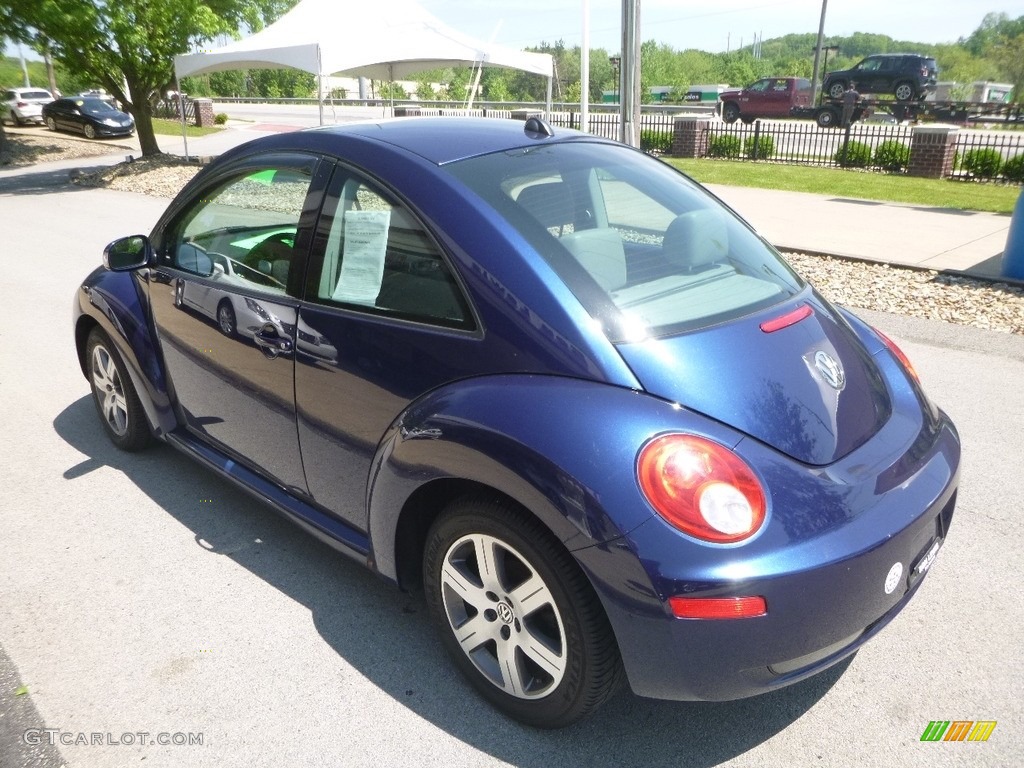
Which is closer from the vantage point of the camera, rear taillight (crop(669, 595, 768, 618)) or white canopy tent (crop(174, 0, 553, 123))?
rear taillight (crop(669, 595, 768, 618))

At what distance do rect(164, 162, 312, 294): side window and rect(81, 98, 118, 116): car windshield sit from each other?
98.3 feet

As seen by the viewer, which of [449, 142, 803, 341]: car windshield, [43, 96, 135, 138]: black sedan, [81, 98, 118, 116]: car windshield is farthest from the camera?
[81, 98, 118, 116]: car windshield

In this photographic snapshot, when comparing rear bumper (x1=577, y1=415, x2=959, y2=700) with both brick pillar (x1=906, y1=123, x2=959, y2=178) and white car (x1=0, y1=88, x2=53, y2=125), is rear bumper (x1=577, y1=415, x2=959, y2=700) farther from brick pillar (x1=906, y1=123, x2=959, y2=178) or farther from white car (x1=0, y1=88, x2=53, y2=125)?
white car (x1=0, y1=88, x2=53, y2=125)

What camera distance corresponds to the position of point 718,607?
1929 mm

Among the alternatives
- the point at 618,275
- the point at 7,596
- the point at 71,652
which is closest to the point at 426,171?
the point at 618,275

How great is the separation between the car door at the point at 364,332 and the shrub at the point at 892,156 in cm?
1735

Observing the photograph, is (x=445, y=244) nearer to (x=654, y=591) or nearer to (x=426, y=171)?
(x=426, y=171)

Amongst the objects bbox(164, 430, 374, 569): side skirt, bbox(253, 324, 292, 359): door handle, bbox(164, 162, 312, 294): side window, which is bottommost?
bbox(164, 430, 374, 569): side skirt

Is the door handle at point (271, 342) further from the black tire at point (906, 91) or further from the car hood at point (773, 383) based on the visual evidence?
the black tire at point (906, 91)

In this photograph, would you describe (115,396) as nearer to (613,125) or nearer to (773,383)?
(773,383)

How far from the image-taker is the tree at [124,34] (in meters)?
16.9

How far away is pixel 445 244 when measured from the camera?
2.46 meters

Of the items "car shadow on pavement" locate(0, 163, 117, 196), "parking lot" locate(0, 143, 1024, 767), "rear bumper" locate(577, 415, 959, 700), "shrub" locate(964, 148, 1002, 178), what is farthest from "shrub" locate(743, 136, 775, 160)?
"rear bumper" locate(577, 415, 959, 700)

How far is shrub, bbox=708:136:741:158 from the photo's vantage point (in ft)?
66.2
